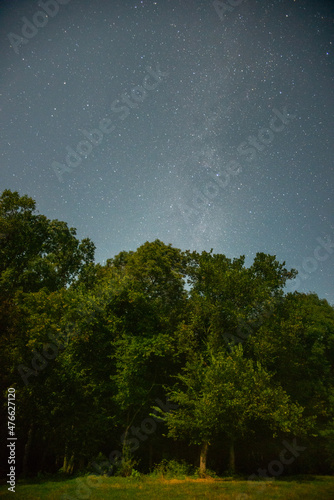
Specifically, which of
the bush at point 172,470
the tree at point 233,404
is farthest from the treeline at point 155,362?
the bush at point 172,470

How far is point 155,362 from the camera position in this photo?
94.7 feet

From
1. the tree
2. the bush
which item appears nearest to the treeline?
the tree

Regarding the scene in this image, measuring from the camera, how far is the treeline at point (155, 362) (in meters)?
21.1

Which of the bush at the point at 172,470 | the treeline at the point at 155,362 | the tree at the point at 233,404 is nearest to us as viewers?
the tree at the point at 233,404

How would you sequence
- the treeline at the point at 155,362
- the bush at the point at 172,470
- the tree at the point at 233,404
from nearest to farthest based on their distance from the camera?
1. the tree at the point at 233,404
2. the treeline at the point at 155,362
3. the bush at the point at 172,470

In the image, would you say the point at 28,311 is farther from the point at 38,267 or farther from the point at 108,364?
the point at 38,267

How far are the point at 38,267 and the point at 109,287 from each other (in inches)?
448

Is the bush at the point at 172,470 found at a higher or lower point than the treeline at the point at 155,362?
lower

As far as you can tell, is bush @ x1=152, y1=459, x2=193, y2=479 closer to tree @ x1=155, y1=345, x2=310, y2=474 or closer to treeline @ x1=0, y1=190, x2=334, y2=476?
treeline @ x1=0, y1=190, x2=334, y2=476

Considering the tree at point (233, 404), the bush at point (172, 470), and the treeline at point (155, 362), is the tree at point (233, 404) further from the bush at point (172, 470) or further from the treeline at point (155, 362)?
the bush at point (172, 470)

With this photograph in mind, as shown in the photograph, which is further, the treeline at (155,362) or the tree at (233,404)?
the treeline at (155,362)

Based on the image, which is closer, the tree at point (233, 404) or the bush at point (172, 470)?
the tree at point (233, 404)

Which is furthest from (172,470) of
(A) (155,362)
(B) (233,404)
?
(B) (233,404)

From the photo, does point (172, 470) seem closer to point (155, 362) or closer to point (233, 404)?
point (155, 362)
